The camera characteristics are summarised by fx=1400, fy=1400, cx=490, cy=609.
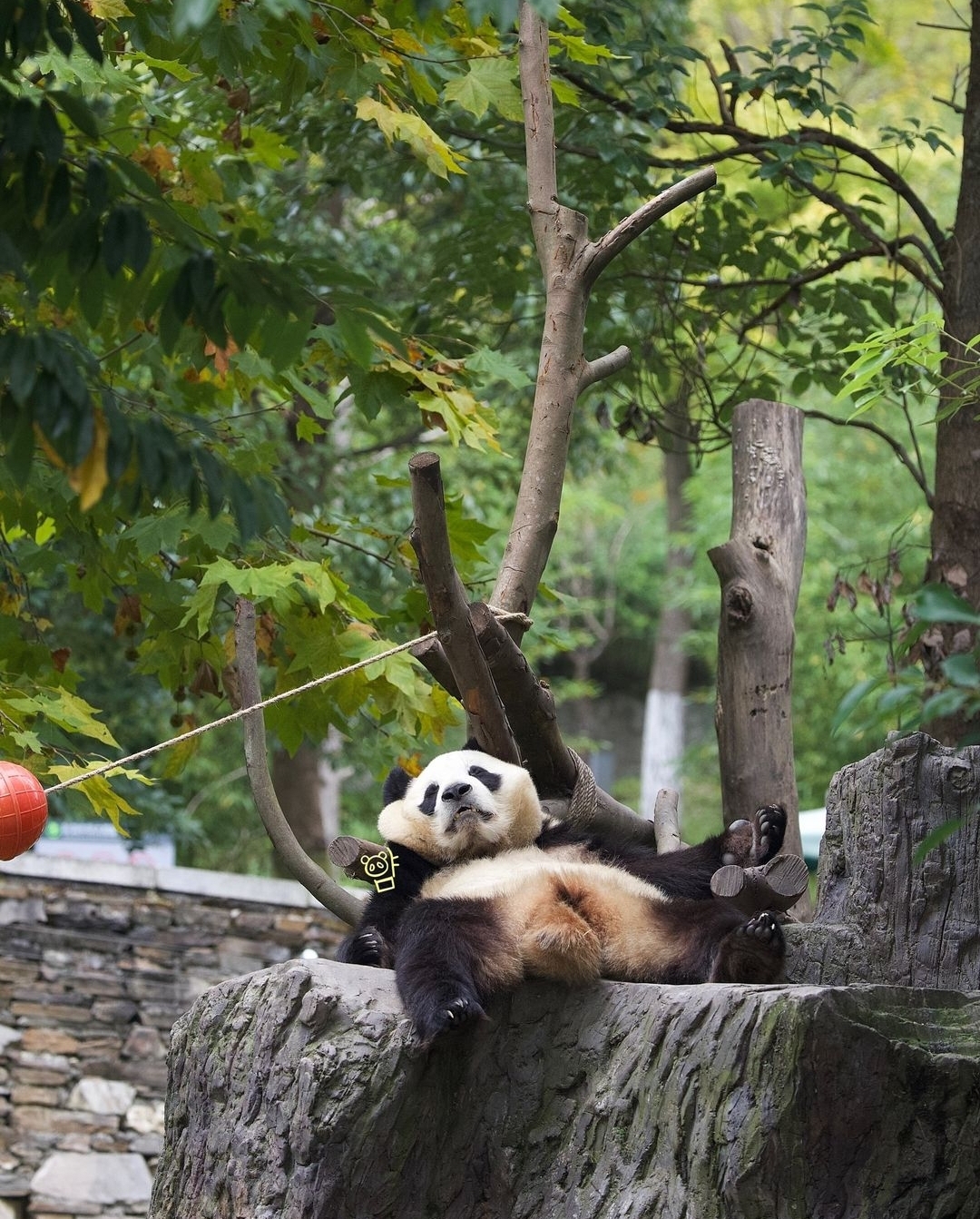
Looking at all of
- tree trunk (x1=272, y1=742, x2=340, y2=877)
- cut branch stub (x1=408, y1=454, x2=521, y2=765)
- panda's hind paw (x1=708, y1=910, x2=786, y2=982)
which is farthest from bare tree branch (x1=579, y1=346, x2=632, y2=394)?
tree trunk (x1=272, y1=742, x2=340, y2=877)

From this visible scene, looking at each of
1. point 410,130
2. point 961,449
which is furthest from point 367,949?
point 961,449

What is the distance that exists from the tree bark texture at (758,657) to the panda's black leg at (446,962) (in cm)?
152

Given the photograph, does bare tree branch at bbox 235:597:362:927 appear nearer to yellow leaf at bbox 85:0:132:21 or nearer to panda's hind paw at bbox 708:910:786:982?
panda's hind paw at bbox 708:910:786:982

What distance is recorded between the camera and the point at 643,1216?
2318mm

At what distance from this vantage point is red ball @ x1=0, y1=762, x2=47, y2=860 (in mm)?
3041

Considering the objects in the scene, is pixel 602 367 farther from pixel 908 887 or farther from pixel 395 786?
pixel 908 887

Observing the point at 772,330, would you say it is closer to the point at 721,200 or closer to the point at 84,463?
the point at 721,200

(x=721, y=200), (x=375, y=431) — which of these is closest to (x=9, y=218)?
(x=721, y=200)

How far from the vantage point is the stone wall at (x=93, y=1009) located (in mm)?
7379

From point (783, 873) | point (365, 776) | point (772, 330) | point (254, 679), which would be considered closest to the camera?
point (783, 873)

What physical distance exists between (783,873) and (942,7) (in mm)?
18133

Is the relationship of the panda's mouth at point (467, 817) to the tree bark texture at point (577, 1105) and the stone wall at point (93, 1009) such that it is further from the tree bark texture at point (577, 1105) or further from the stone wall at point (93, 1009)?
the stone wall at point (93, 1009)

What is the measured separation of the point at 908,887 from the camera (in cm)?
289

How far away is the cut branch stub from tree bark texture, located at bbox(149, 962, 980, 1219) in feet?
2.30
